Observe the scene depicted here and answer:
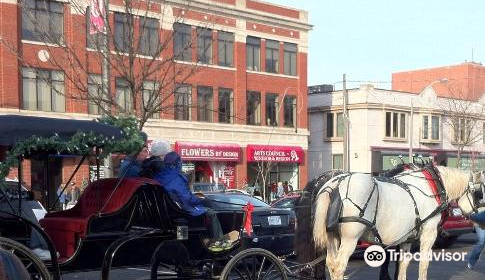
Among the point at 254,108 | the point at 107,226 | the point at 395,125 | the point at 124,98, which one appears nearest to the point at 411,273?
the point at 107,226

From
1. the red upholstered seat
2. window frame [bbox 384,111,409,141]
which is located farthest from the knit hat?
window frame [bbox 384,111,409,141]

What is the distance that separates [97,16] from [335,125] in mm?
34901

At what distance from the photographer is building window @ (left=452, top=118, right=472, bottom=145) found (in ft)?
162

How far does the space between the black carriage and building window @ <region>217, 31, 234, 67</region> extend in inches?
1127

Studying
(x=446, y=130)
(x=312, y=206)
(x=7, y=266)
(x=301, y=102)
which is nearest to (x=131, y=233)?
(x=312, y=206)

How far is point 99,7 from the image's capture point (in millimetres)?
13719

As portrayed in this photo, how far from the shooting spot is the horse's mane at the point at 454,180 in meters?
8.47

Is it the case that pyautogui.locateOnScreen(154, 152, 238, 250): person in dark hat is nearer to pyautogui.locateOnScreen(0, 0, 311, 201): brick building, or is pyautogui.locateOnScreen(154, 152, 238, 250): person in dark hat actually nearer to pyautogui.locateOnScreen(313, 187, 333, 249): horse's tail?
pyautogui.locateOnScreen(313, 187, 333, 249): horse's tail

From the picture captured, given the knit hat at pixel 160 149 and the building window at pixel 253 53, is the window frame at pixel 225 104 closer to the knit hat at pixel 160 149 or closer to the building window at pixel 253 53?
the building window at pixel 253 53

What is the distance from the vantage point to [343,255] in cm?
713

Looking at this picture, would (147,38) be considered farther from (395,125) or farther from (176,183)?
(395,125)

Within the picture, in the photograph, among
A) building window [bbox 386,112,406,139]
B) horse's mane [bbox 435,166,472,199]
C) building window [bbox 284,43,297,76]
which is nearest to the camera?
horse's mane [bbox 435,166,472,199]

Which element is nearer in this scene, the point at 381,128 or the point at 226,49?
the point at 226,49

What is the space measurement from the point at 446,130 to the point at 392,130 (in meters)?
6.78
